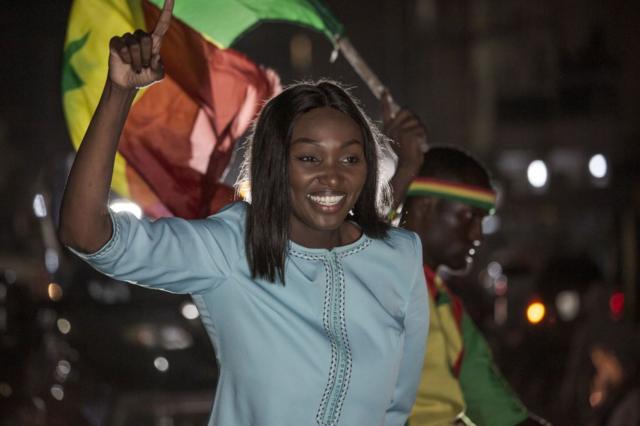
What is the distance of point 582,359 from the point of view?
358 inches

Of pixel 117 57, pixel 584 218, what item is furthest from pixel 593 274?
pixel 584 218

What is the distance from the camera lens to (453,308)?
4238mm

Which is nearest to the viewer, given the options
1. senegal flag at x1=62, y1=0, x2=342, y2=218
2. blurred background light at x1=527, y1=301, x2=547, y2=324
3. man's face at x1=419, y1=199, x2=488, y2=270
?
senegal flag at x1=62, y1=0, x2=342, y2=218

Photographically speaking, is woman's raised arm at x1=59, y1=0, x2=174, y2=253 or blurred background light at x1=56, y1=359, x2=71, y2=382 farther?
blurred background light at x1=56, y1=359, x2=71, y2=382

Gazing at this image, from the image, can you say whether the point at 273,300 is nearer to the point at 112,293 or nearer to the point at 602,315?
the point at 602,315

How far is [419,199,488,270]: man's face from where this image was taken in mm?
4449

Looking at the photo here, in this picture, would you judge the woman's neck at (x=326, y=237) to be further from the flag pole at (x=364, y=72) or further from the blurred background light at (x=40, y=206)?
the blurred background light at (x=40, y=206)

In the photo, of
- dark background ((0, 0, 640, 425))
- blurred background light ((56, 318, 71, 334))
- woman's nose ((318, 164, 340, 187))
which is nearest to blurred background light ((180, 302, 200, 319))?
dark background ((0, 0, 640, 425))

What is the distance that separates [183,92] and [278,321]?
66.6 inches

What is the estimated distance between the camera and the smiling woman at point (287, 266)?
2727 millimetres

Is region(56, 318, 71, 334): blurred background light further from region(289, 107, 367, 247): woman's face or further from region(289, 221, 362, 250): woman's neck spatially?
region(289, 107, 367, 247): woman's face

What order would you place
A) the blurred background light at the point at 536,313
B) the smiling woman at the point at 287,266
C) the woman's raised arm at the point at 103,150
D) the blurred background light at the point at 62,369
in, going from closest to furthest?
the woman's raised arm at the point at 103,150 → the smiling woman at the point at 287,266 → the blurred background light at the point at 62,369 → the blurred background light at the point at 536,313

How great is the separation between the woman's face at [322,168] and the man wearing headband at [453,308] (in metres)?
1.12

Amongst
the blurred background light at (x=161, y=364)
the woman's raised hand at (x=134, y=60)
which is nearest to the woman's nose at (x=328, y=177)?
the woman's raised hand at (x=134, y=60)
